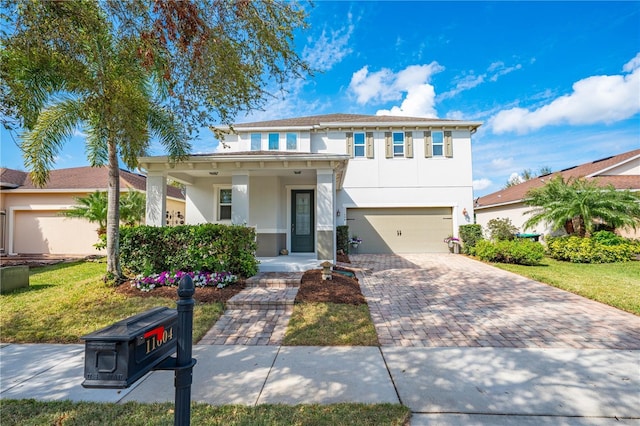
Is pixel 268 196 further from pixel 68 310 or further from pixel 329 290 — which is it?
pixel 68 310

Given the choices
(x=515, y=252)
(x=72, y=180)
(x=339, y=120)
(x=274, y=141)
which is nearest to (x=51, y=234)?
(x=72, y=180)

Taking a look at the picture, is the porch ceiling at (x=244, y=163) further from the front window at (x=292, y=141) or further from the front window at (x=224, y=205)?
the front window at (x=292, y=141)

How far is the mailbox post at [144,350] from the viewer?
1.28 m

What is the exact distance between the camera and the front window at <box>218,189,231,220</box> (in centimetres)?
1088

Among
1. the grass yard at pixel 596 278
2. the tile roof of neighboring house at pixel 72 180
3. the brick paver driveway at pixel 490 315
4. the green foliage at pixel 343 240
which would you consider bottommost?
the brick paver driveway at pixel 490 315

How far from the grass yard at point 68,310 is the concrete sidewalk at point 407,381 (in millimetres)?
609

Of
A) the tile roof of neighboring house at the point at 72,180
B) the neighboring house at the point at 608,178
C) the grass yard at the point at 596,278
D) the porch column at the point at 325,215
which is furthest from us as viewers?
the tile roof of neighboring house at the point at 72,180

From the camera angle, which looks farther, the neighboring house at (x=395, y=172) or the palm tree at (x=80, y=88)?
the neighboring house at (x=395, y=172)

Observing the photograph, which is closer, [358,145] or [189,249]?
[189,249]

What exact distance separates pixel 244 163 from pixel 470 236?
36.7ft

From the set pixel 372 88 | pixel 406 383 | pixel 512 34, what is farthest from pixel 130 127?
pixel 512 34

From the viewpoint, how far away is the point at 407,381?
3.07 meters

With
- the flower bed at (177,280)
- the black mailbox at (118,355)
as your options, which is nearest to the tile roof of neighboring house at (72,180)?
the flower bed at (177,280)

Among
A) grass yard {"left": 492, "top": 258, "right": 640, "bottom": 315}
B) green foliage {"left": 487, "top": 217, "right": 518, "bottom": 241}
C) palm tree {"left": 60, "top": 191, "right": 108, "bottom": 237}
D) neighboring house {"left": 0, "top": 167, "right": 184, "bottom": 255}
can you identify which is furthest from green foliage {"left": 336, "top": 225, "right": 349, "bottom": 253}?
neighboring house {"left": 0, "top": 167, "right": 184, "bottom": 255}
